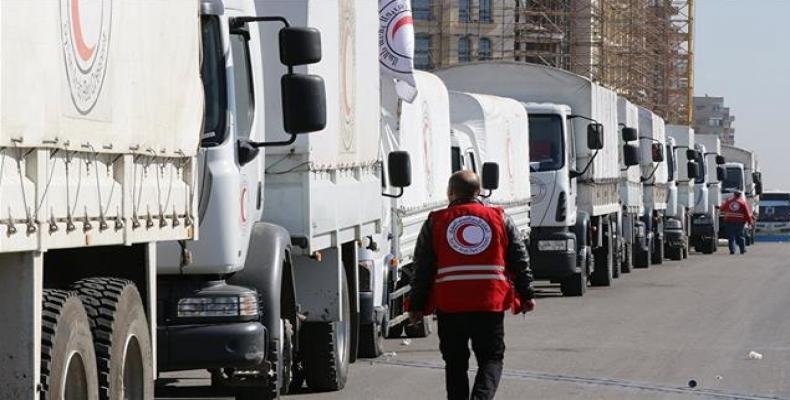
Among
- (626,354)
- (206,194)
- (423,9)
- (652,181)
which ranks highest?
(423,9)

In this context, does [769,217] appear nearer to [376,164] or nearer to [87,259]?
[376,164]

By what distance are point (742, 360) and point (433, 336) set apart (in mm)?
4344

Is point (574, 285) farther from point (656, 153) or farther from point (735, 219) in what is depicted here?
point (735, 219)

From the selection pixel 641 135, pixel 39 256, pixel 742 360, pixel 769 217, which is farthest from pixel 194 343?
pixel 769 217

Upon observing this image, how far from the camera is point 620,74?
100000 mm

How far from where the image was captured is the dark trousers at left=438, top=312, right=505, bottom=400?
36.6 feet

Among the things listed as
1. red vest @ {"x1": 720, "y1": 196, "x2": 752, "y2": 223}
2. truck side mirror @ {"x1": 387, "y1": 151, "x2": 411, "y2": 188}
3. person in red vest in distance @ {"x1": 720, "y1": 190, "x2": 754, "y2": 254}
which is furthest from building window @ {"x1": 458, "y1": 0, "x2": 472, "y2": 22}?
truck side mirror @ {"x1": 387, "y1": 151, "x2": 411, "y2": 188}

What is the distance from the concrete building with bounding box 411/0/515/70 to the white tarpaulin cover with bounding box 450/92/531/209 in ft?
273

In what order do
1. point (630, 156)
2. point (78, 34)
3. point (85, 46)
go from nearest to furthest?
point (78, 34), point (85, 46), point (630, 156)

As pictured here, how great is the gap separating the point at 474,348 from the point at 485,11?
348ft

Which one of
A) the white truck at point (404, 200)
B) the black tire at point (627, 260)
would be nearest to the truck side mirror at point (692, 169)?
the black tire at point (627, 260)

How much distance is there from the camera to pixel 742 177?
63719 millimetres

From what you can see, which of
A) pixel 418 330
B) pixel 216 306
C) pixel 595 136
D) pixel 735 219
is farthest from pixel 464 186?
pixel 735 219

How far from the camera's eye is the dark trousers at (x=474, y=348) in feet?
36.6
